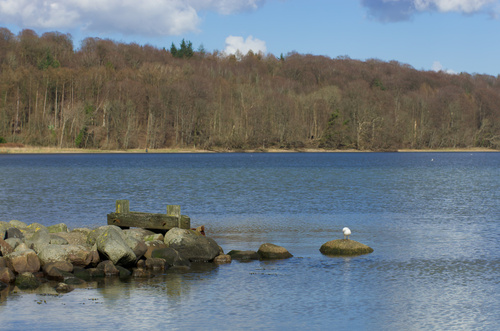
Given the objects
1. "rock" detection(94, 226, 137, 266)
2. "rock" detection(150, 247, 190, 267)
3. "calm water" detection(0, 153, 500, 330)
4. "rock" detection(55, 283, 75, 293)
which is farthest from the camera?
"rock" detection(150, 247, 190, 267)

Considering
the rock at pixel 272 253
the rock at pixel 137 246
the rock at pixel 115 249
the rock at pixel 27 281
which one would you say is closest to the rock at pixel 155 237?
the rock at pixel 137 246

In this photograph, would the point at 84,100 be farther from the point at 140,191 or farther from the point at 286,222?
the point at 286,222

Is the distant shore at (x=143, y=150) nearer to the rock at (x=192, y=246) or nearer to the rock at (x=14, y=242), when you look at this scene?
the rock at (x=14, y=242)

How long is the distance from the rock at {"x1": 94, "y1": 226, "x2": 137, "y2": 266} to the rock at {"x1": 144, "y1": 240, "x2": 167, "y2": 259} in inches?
28.2

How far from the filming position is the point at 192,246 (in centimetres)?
1927

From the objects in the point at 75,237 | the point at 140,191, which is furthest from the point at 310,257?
the point at 140,191

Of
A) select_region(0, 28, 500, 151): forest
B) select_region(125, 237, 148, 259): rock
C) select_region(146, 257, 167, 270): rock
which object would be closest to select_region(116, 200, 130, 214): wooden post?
select_region(125, 237, 148, 259): rock

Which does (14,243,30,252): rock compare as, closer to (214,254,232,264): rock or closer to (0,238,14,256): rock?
(0,238,14,256): rock

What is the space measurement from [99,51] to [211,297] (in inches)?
5812

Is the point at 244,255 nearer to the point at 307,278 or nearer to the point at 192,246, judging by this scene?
the point at 192,246

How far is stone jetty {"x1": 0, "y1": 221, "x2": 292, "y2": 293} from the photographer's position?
54.3ft

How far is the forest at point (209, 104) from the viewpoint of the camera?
12250 centimetres

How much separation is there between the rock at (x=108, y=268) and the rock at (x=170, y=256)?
1.67 metres

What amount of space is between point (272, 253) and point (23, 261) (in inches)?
304
